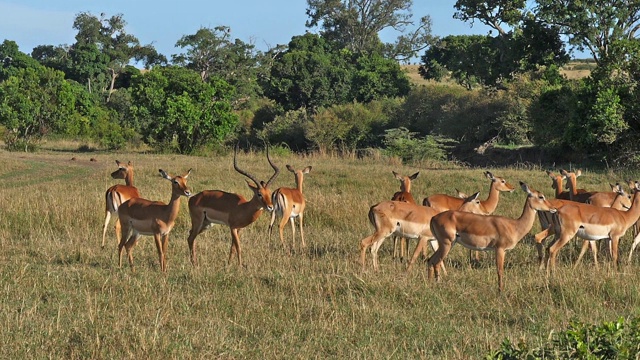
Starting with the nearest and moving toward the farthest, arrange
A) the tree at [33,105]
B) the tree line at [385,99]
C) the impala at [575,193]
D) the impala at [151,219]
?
1. the impala at [151,219]
2. the impala at [575,193]
3. the tree line at [385,99]
4. the tree at [33,105]

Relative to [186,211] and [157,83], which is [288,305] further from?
[157,83]

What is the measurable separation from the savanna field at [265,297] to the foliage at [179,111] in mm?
15218

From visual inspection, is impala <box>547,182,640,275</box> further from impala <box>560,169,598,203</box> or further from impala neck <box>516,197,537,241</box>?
impala <box>560,169,598,203</box>

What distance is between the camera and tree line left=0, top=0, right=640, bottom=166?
783 inches

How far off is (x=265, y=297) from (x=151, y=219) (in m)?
2.08

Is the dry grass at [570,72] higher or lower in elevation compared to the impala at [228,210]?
higher

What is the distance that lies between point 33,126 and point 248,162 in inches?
442

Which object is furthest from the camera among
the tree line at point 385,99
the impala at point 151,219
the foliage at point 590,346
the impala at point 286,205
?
the tree line at point 385,99

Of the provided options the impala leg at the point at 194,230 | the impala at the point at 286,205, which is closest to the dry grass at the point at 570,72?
the impala at the point at 286,205

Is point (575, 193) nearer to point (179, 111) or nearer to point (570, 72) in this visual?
point (179, 111)

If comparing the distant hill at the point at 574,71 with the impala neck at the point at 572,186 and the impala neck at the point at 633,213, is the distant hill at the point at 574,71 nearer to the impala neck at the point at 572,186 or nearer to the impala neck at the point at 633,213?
the impala neck at the point at 572,186

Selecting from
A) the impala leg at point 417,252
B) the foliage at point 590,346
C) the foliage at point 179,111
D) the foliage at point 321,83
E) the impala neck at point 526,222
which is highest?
the foliage at point 321,83

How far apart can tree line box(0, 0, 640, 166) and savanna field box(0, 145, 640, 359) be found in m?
10.8

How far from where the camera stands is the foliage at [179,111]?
26.5m
